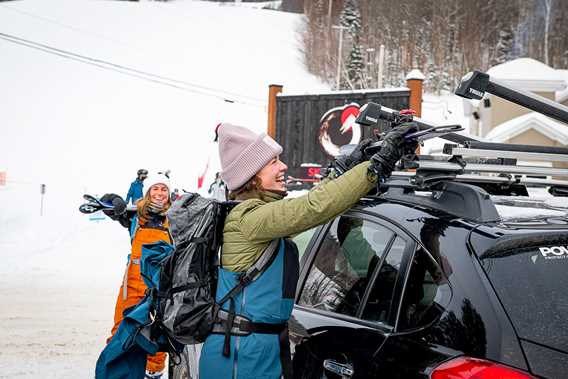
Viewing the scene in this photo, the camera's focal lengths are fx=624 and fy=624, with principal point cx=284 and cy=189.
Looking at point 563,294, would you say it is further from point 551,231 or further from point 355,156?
point 355,156

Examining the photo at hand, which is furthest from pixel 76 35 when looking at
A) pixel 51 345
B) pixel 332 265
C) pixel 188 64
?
pixel 332 265

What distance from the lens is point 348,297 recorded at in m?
2.88

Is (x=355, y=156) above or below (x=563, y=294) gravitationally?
above

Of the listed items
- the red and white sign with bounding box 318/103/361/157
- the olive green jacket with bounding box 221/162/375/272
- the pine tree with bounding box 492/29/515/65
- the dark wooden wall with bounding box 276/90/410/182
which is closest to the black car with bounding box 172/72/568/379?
the olive green jacket with bounding box 221/162/375/272

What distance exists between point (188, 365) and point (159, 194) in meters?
1.90

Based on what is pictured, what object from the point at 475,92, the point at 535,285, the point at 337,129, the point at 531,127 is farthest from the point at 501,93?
the point at 531,127

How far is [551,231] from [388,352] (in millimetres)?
747

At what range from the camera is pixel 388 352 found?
2334mm

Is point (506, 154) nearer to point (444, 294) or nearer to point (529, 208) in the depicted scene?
point (529, 208)

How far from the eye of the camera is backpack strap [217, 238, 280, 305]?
104 inches

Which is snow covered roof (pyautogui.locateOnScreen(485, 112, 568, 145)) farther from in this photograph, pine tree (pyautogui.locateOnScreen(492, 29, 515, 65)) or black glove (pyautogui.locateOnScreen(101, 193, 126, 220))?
pine tree (pyautogui.locateOnScreen(492, 29, 515, 65))

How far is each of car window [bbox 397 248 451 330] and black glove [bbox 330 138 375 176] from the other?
0.68 meters

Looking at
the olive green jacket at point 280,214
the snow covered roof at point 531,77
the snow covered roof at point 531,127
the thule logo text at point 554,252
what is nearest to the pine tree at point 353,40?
the snow covered roof at point 531,77

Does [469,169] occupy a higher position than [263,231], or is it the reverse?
[469,169]
